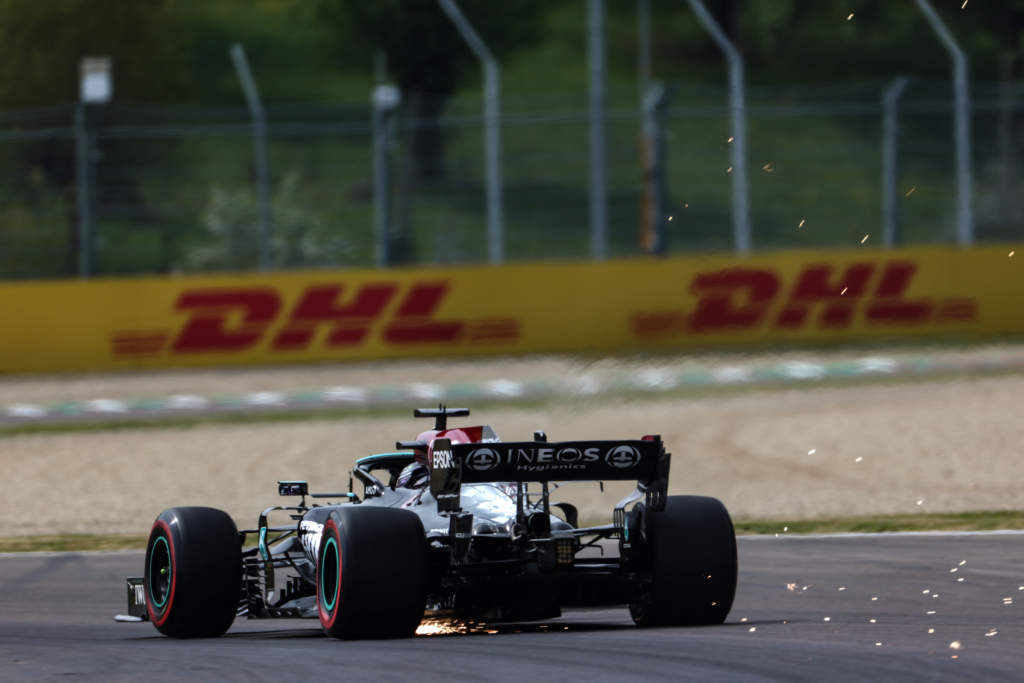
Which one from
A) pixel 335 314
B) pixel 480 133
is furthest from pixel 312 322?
pixel 480 133

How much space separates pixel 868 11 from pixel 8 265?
3123cm

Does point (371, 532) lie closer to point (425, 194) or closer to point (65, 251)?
point (65, 251)

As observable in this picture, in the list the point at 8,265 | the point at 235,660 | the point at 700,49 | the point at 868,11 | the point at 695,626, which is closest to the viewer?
the point at 235,660

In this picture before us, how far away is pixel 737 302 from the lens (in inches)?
948

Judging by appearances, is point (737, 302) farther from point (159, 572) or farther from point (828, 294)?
point (159, 572)

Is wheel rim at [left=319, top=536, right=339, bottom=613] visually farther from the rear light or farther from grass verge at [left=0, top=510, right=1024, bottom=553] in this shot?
grass verge at [left=0, top=510, right=1024, bottom=553]

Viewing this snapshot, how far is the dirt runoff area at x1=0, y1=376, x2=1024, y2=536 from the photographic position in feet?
50.9

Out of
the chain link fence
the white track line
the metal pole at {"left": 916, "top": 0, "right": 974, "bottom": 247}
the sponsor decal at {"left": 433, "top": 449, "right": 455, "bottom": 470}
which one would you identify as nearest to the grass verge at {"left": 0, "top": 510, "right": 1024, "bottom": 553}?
the white track line

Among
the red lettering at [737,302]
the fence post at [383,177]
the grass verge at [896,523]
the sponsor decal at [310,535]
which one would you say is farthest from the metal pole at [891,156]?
the sponsor decal at [310,535]

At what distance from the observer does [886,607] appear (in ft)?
31.4

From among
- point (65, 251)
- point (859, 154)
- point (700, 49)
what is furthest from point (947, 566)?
point (700, 49)

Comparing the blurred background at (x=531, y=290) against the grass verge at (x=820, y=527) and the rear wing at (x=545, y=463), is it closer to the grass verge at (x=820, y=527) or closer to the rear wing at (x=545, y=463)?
the grass verge at (x=820, y=527)

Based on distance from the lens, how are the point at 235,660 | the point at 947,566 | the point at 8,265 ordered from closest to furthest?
the point at 235,660 < the point at 947,566 < the point at 8,265

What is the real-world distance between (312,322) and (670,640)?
17040 mm
